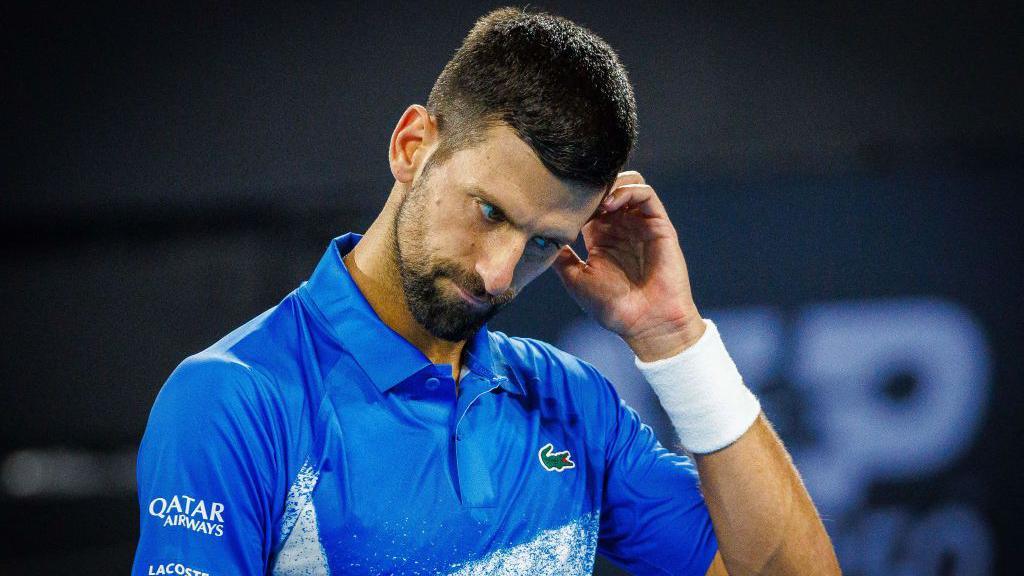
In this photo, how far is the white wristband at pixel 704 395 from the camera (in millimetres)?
1571

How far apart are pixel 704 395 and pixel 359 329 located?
52 centimetres

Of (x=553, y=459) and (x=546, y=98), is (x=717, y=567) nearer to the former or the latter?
(x=553, y=459)

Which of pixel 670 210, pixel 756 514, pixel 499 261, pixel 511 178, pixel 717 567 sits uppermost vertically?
pixel 511 178

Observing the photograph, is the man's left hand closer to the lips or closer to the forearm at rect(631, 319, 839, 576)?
the forearm at rect(631, 319, 839, 576)

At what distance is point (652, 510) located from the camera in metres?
1.64

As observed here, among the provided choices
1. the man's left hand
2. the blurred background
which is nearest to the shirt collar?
the man's left hand

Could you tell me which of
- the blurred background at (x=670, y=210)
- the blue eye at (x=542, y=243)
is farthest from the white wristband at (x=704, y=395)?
the blurred background at (x=670, y=210)

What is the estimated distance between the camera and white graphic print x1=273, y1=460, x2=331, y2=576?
129cm

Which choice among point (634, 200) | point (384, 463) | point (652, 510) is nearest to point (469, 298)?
point (384, 463)

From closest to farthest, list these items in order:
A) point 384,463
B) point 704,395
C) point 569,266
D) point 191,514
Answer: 1. point 191,514
2. point 384,463
3. point 704,395
4. point 569,266

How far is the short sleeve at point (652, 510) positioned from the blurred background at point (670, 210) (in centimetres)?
143

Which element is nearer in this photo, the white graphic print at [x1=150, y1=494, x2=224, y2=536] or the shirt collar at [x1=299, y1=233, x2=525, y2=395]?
the white graphic print at [x1=150, y1=494, x2=224, y2=536]

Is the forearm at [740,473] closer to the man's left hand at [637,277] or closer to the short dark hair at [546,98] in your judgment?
the man's left hand at [637,277]

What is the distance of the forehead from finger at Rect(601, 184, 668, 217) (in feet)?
0.60
